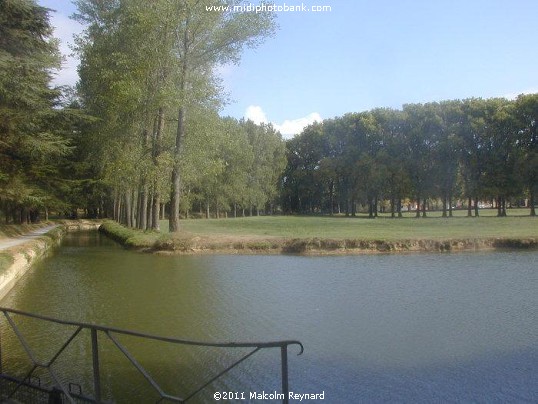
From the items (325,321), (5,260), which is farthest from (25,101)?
(325,321)

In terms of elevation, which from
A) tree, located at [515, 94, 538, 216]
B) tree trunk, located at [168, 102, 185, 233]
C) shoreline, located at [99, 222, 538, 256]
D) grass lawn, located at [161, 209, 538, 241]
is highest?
tree, located at [515, 94, 538, 216]

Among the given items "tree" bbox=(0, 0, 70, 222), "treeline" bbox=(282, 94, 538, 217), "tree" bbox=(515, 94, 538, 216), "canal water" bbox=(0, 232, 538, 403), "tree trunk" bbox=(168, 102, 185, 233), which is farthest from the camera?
"treeline" bbox=(282, 94, 538, 217)

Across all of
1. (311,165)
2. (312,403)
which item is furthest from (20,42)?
(311,165)

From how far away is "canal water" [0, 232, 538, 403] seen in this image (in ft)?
24.7

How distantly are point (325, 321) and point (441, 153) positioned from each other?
162 feet

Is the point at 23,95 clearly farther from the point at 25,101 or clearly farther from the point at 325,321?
the point at 325,321

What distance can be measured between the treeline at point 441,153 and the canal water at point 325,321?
37.0m

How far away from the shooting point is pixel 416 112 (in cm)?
6197

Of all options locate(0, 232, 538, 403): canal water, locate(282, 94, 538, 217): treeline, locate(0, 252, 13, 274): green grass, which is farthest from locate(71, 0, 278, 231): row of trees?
locate(282, 94, 538, 217): treeline

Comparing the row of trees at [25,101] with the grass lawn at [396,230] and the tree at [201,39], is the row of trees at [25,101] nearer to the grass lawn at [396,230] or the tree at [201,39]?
the tree at [201,39]

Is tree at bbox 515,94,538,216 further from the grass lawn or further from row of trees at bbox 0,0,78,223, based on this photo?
row of trees at bbox 0,0,78,223

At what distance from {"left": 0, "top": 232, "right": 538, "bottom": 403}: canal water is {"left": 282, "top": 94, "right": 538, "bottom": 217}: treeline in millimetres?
36961

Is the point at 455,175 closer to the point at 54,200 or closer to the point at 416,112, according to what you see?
the point at 416,112

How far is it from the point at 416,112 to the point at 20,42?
4911 centimetres
